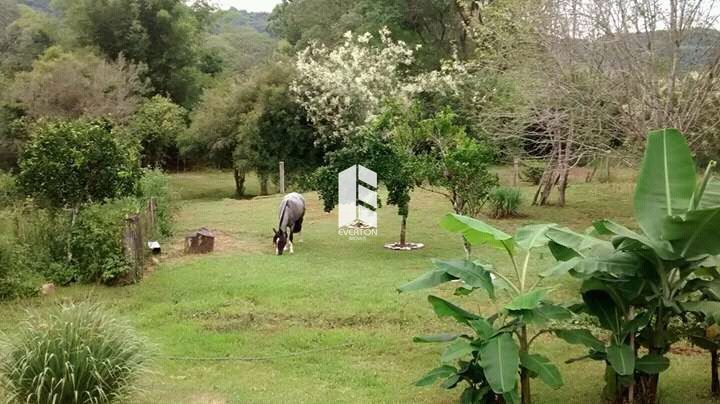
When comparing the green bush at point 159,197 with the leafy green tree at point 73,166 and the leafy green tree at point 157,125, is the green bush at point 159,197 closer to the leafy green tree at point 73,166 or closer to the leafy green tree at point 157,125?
the leafy green tree at point 73,166

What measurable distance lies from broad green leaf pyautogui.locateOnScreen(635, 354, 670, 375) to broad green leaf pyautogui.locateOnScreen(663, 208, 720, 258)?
2.67ft

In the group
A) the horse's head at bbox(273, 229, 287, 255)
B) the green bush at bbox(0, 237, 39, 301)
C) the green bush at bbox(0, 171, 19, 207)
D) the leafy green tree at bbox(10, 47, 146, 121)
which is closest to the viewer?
the green bush at bbox(0, 237, 39, 301)

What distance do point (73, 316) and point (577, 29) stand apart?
10.5 meters

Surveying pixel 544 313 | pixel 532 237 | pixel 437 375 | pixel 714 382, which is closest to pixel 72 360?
pixel 437 375

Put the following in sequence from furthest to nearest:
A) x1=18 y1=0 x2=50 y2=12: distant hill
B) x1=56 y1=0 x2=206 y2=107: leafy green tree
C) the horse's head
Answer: x1=18 y1=0 x2=50 y2=12: distant hill < x1=56 y1=0 x2=206 y2=107: leafy green tree < the horse's head

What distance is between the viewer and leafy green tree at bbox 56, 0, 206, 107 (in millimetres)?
25188

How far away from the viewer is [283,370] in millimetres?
5910

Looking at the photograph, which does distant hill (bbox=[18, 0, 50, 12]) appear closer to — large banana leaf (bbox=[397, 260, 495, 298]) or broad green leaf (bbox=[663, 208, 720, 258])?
large banana leaf (bbox=[397, 260, 495, 298])

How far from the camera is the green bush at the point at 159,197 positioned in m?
12.5

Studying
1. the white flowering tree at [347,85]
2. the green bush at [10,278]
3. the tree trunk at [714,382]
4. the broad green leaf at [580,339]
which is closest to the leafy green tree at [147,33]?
the white flowering tree at [347,85]

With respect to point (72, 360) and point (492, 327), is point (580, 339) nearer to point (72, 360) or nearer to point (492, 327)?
point (492, 327)

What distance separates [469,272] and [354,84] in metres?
15.5

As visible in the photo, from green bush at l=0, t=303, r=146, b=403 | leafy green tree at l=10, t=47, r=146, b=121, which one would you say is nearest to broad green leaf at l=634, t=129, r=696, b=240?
green bush at l=0, t=303, r=146, b=403

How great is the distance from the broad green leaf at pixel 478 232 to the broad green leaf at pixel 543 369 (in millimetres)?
781
